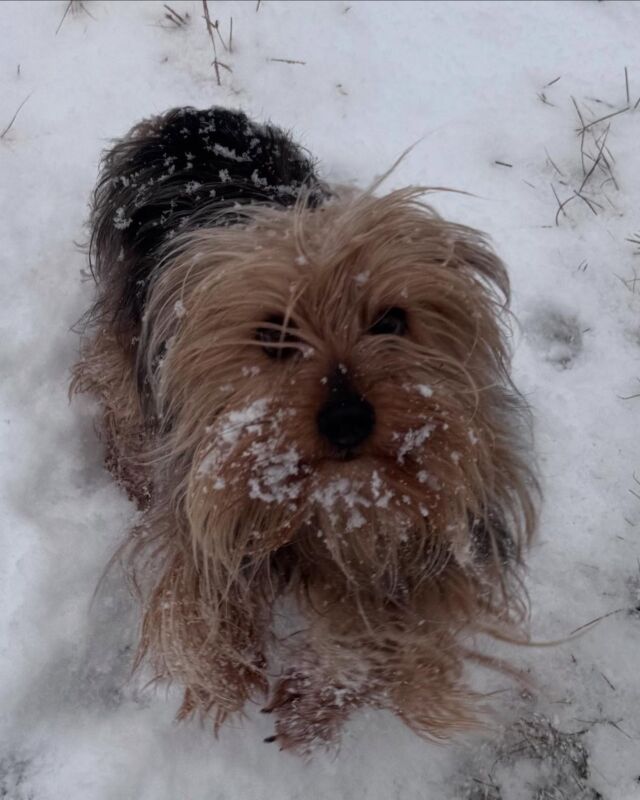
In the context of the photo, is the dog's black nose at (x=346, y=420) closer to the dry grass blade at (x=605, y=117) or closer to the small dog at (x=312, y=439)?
the small dog at (x=312, y=439)

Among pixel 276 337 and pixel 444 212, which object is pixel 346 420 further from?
pixel 444 212

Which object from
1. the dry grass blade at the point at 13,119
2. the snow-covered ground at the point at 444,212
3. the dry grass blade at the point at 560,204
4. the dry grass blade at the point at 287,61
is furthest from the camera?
the dry grass blade at the point at 287,61

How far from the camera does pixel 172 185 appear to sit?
2.20m

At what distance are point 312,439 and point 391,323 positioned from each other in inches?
11.7

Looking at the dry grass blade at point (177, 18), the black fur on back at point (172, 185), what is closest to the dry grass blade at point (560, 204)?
the black fur on back at point (172, 185)

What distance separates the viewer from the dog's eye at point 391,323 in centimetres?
155

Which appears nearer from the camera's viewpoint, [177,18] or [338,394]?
A: [338,394]

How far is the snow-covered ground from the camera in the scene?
2.24 metres

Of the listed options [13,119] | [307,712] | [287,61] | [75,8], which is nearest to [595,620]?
[307,712]

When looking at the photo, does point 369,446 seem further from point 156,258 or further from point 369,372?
point 156,258

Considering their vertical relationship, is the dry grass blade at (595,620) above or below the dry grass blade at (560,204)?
below

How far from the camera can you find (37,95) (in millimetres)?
3207

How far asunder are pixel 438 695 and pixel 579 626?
0.57 m

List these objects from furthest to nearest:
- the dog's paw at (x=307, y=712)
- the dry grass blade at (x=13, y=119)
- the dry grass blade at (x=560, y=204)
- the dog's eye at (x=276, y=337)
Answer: the dry grass blade at (x=13, y=119) → the dry grass blade at (x=560, y=204) → the dog's paw at (x=307, y=712) → the dog's eye at (x=276, y=337)
